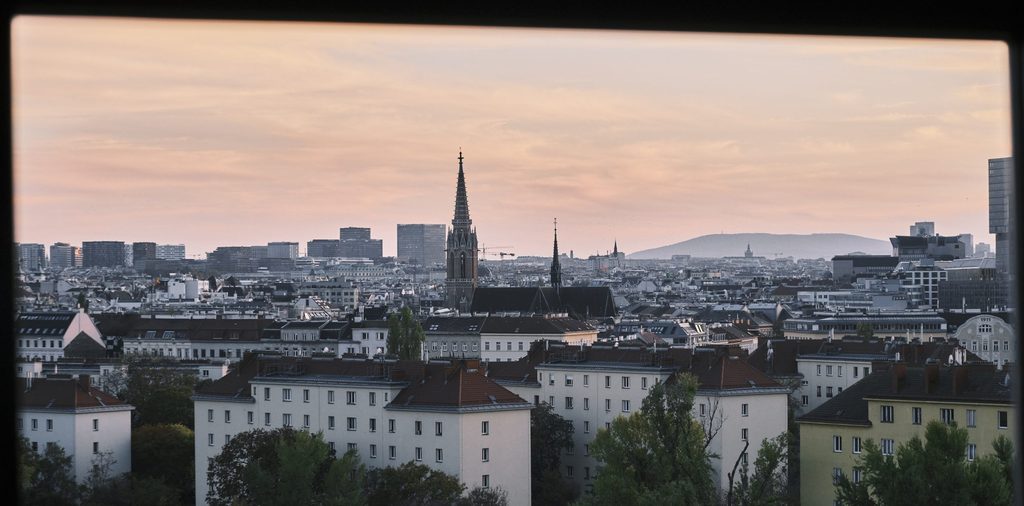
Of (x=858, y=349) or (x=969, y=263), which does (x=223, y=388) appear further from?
(x=969, y=263)

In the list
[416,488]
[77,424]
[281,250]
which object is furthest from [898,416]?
[281,250]

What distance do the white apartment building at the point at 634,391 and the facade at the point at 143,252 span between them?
404 ft

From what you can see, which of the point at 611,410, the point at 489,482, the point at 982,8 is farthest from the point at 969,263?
the point at 982,8

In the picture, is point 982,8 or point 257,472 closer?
point 982,8

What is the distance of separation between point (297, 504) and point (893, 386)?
27.6 feet

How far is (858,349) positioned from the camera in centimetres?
3306

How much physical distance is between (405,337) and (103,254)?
109m

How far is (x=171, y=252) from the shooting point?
166625mm

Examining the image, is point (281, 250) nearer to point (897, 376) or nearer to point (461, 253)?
point (461, 253)

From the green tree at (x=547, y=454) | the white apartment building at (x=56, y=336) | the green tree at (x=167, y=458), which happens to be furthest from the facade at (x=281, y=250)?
the green tree at (x=547, y=454)

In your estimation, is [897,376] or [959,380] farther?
[897,376]

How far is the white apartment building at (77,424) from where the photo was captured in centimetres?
2462

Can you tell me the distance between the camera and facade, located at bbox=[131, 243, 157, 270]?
147250 millimetres

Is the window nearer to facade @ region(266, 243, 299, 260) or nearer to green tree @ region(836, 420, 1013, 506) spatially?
green tree @ region(836, 420, 1013, 506)
